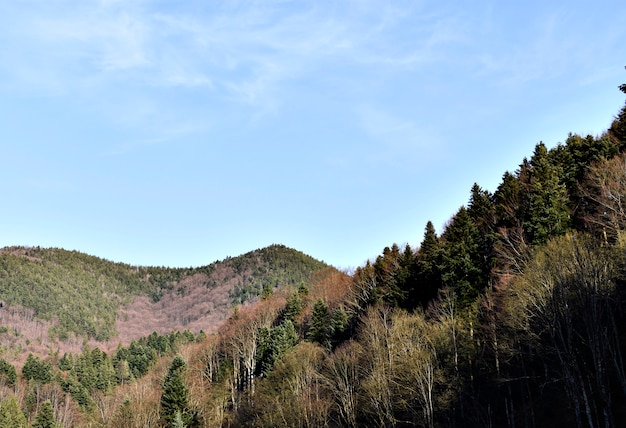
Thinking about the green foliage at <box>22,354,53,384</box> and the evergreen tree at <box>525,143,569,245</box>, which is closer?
the evergreen tree at <box>525,143,569,245</box>

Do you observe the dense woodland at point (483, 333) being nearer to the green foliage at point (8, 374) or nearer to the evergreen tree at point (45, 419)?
the evergreen tree at point (45, 419)

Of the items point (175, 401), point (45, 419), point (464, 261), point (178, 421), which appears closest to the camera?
point (464, 261)

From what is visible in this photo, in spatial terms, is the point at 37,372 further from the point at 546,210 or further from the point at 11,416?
the point at 546,210

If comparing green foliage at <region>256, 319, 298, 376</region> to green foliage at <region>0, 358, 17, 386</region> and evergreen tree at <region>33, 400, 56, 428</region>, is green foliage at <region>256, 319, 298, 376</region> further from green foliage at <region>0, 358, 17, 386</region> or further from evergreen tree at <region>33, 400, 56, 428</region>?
green foliage at <region>0, 358, 17, 386</region>

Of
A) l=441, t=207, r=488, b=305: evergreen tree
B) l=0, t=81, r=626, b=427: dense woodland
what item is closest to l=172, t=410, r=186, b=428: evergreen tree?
l=0, t=81, r=626, b=427: dense woodland

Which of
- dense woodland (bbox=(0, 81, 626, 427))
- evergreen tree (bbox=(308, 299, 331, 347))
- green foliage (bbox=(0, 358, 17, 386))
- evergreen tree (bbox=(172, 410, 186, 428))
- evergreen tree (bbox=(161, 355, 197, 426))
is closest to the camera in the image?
dense woodland (bbox=(0, 81, 626, 427))

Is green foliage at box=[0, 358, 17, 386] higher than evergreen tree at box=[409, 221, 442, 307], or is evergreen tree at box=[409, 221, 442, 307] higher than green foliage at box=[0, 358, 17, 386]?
evergreen tree at box=[409, 221, 442, 307]

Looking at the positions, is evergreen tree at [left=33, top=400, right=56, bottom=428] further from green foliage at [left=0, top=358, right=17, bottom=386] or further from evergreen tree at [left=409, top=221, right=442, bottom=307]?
evergreen tree at [left=409, top=221, right=442, bottom=307]

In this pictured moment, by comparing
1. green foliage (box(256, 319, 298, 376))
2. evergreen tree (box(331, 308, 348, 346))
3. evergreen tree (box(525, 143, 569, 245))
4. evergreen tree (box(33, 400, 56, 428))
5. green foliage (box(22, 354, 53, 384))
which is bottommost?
evergreen tree (box(33, 400, 56, 428))

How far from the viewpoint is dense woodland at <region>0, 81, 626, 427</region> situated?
32.5 metres

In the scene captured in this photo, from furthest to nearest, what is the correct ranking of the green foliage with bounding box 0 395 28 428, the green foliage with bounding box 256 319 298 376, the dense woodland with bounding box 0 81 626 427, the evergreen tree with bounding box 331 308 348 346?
the green foliage with bounding box 0 395 28 428 → the green foliage with bounding box 256 319 298 376 → the evergreen tree with bounding box 331 308 348 346 → the dense woodland with bounding box 0 81 626 427

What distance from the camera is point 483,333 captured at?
1843 inches

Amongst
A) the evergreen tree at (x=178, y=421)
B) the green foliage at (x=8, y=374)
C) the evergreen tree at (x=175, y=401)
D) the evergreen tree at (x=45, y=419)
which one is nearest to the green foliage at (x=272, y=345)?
the evergreen tree at (x=175, y=401)

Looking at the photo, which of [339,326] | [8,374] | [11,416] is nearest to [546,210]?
[339,326]
